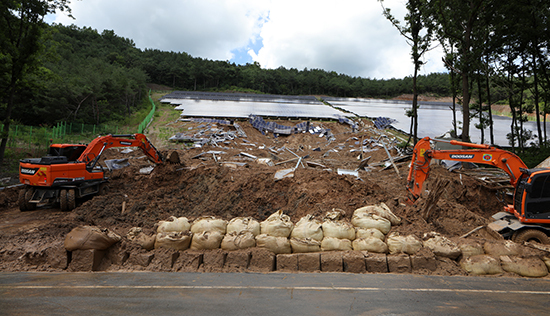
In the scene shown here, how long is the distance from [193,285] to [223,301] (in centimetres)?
84

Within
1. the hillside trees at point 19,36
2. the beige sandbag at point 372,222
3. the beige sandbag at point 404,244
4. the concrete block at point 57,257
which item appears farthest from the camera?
the hillside trees at point 19,36

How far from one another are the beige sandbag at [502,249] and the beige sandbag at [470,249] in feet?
0.55

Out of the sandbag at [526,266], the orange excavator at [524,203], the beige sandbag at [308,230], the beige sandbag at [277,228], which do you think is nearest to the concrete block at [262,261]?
the beige sandbag at [277,228]

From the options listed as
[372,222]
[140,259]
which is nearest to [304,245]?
[372,222]

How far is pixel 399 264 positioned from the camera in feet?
19.9

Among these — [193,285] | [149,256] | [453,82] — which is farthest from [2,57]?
[453,82]

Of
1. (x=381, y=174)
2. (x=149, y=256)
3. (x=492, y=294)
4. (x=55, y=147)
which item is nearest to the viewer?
(x=492, y=294)

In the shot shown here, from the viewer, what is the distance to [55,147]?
1074cm

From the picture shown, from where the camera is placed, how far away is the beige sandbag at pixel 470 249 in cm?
636

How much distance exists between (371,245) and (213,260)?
142 inches

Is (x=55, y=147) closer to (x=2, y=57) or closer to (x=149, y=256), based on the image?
(x=2, y=57)

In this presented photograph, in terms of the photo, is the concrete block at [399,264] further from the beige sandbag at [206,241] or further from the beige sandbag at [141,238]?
the beige sandbag at [141,238]

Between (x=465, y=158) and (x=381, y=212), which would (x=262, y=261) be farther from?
(x=465, y=158)

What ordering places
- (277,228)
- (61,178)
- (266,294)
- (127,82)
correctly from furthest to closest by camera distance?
(127,82) < (61,178) < (277,228) < (266,294)
